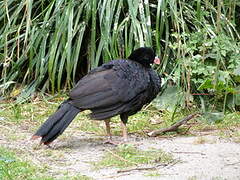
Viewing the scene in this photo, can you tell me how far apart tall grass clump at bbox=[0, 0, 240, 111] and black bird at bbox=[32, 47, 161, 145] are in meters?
1.11

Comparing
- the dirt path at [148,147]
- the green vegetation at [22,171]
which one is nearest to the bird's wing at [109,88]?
the dirt path at [148,147]

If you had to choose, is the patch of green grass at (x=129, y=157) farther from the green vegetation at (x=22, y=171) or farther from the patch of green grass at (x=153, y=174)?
the green vegetation at (x=22, y=171)

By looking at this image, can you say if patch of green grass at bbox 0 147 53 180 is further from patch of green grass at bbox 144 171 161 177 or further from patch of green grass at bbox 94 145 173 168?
patch of green grass at bbox 144 171 161 177

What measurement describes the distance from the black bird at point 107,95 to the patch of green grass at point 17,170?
0.55m

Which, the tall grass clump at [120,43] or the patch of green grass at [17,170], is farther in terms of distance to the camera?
the tall grass clump at [120,43]

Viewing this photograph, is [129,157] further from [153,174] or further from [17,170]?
[17,170]

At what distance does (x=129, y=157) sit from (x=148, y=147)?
1.40 feet

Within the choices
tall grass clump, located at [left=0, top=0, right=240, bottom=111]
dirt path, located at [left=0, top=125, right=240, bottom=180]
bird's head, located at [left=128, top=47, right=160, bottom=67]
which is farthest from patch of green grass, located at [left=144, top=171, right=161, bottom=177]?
tall grass clump, located at [left=0, top=0, right=240, bottom=111]

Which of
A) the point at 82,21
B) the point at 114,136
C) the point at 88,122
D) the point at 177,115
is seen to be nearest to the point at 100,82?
the point at 114,136

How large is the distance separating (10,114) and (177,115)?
6.15 ft

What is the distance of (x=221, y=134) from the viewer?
507 cm

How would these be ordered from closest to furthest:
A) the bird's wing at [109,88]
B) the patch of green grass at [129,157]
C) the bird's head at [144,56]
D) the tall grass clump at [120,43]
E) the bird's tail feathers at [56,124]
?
the patch of green grass at [129,157] → the bird's tail feathers at [56,124] → the bird's wing at [109,88] → the bird's head at [144,56] → the tall grass clump at [120,43]

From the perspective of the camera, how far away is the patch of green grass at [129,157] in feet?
13.4

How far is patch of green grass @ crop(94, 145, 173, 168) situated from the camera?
407 cm
